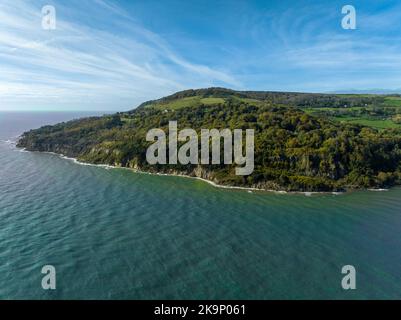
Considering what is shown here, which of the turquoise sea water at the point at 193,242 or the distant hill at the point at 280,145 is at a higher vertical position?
the distant hill at the point at 280,145

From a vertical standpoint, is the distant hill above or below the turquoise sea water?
above

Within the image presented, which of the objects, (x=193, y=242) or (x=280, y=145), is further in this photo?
(x=280, y=145)

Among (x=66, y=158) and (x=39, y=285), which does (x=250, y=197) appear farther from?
(x=66, y=158)

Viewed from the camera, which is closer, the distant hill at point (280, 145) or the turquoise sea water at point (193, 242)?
the turquoise sea water at point (193, 242)

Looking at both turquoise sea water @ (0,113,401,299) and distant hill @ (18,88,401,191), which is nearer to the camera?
turquoise sea water @ (0,113,401,299)

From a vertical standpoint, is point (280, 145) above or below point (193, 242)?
above

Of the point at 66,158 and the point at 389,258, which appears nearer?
the point at 389,258
